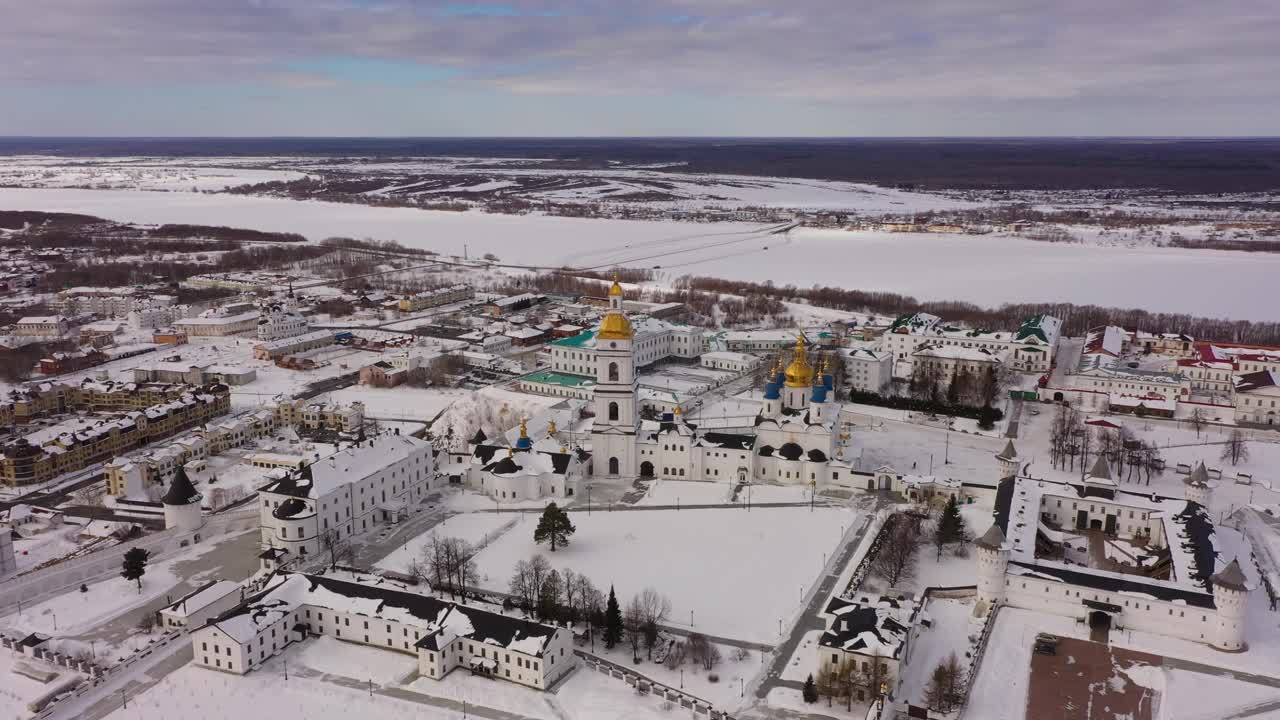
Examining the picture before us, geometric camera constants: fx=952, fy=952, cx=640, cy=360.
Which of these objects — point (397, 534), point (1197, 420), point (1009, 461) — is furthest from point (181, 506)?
point (1197, 420)

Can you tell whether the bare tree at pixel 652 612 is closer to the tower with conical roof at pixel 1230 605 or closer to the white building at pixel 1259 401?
the tower with conical roof at pixel 1230 605

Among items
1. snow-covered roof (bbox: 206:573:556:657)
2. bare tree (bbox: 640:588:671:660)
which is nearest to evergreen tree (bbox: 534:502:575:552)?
bare tree (bbox: 640:588:671:660)

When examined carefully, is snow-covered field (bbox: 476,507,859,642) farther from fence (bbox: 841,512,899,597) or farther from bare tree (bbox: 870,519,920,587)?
bare tree (bbox: 870,519,920,587)

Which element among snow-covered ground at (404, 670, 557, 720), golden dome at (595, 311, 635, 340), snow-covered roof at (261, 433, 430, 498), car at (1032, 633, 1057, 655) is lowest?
snow-covered ground at (404, 670, 557, 720)

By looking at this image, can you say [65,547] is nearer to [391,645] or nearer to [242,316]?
[391,645]

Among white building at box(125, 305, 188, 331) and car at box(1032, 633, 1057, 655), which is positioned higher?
white building at box(125, 305, 188, 331)

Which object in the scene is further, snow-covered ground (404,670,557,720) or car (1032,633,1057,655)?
car (1032,633,1057,655)

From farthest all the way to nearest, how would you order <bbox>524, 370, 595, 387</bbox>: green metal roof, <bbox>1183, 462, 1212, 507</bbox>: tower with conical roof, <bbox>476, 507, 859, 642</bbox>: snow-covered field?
<bbox>524, 370, 595, 387</bbox>: green metal roof, <bbox>1183, 462, 1212, 507</bbox>: tower with conical roof, <bbox>476, 507, 859, 642</bbox>: snow-covered field
